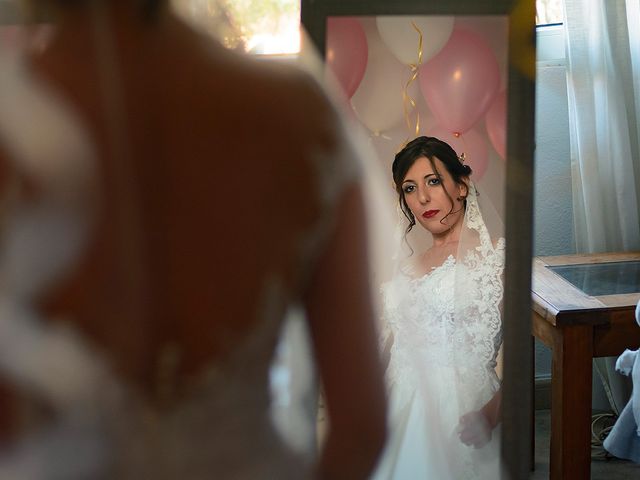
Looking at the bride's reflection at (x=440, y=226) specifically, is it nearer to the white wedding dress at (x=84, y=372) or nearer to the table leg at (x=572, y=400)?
the white wedding dress at (x=84, y=372)

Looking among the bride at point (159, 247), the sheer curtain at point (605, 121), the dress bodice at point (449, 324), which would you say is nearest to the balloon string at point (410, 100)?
the dress bodice at point (449, 324)

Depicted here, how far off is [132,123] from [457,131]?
1.30ft

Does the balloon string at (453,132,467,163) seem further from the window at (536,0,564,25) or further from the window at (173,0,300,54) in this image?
the window at (536,0,564,25)

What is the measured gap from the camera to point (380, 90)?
767mm

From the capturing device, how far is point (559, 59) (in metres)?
1.84

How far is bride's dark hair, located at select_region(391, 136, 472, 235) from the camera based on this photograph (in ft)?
2.57

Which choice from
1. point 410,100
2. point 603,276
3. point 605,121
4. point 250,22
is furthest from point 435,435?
point 605,121

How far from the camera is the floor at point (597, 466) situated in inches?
71.2

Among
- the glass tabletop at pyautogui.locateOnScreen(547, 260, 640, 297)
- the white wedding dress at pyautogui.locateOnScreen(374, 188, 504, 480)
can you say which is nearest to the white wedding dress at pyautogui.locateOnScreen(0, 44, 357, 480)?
the white wedding dress at pyautogui.locateOnScreen(374, 188, 504, 480)

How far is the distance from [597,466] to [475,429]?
1214 millimetres

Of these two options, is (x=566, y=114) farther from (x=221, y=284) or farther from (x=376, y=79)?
(x=221, y=284)

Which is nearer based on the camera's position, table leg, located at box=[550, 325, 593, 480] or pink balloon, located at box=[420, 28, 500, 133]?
pink balloon, located at box=[420, 28, 500, 133]

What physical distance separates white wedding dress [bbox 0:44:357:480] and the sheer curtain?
4.37 ft

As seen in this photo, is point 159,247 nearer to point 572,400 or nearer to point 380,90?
point 380,90
